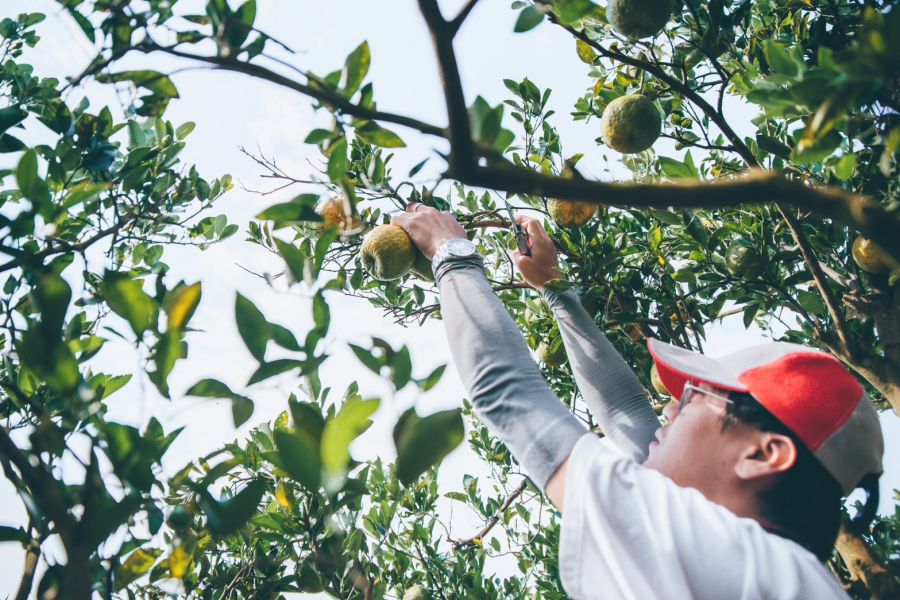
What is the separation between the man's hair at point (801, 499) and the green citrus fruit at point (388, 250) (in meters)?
1.24

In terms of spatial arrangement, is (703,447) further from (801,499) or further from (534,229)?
(534,229)

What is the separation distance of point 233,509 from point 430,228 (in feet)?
4.53

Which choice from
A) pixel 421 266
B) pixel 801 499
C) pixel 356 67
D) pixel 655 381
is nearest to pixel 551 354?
pixel 655 381

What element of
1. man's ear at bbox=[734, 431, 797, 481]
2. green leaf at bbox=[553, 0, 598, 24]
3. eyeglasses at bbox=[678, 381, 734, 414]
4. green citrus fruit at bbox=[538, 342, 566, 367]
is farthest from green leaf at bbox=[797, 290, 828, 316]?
green leaf at bbox=[553, 0, 598, 24]

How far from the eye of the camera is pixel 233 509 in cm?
88

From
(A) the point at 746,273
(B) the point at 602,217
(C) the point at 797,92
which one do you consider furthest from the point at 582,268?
(C) the point at 797,92

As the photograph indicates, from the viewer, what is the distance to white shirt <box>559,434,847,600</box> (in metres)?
1.17

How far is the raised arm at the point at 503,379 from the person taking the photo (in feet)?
4.51

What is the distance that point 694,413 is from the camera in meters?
1.66

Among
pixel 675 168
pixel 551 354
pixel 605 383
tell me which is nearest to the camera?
pixel 605 383

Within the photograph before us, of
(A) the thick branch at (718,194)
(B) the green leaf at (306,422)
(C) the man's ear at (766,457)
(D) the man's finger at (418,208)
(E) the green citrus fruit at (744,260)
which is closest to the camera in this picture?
(A) the thick branch at (718,194)

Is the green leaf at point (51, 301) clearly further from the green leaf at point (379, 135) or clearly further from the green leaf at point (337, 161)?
the green leaf at point (379, 135)

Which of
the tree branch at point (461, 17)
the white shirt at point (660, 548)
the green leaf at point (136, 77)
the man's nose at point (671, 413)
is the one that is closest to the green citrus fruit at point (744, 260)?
the man's nose at point (671, 413)

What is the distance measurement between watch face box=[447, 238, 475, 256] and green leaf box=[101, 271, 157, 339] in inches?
38.5
